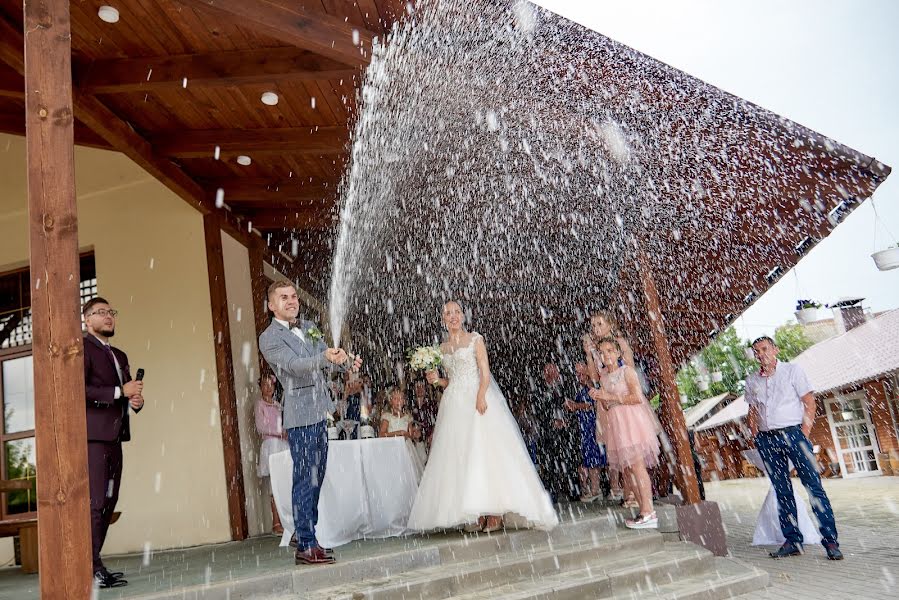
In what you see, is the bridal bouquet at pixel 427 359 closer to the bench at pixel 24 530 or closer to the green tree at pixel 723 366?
the bench at pixel 24 530

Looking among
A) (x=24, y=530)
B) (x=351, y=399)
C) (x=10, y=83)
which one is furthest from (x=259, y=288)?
(x=24, y=530)

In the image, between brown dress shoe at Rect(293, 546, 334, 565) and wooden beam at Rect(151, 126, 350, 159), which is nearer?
brown dress shoe at Rect(293, 546, 334, 565)

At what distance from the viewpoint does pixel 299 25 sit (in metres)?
4.68

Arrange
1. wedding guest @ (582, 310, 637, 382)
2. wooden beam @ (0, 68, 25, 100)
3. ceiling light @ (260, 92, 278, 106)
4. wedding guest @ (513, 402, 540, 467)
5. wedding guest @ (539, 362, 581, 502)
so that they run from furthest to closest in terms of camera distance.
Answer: wedding guest @ (513, 402, 540, 467) → wedding guest @ (539, 362, 581, 502) → wooden beam @ (0, 68, 25, 100) → ceiling light @ (260, 92, 278, 106) → wedding guest @ (582, 310, 637, 382)

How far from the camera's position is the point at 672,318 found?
11.2 meters

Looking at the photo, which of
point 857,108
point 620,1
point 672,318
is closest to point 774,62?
point 857,108

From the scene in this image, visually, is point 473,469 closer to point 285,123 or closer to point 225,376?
point 225,376

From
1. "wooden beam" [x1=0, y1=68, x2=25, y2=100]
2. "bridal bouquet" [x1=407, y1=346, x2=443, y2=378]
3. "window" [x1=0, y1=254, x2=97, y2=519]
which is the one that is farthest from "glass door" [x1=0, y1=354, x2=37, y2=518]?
"bridal bouquet" [x1=407, y1=346, x2=443, y2=378]

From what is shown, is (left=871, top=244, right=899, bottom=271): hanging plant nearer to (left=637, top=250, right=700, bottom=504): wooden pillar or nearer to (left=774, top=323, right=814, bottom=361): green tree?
(left=637, top=250, right=700, bottom=504): wooden pillar

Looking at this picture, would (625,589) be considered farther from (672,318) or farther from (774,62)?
(774,62)

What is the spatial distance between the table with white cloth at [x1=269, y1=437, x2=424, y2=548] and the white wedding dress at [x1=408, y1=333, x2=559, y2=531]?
26.1 inches

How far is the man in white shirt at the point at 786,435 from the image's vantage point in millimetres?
5473

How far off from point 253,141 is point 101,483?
377 cm

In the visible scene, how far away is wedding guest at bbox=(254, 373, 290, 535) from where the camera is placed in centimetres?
763
